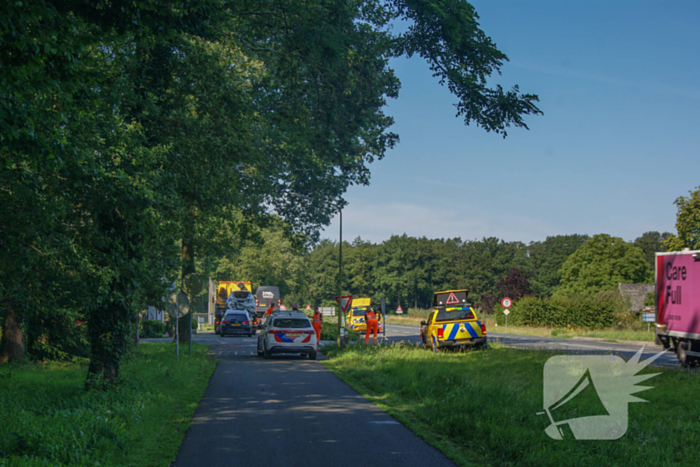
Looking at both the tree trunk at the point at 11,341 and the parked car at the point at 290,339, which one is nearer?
the tree trunk at the point at 11,341

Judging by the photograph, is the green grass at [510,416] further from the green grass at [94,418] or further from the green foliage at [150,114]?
the green foliage at [150,114]

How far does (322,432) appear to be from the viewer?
876cm

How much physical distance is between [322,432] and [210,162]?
9491mm

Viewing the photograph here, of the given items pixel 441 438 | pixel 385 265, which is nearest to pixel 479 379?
pixel 441 438

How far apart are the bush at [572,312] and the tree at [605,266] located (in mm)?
29540

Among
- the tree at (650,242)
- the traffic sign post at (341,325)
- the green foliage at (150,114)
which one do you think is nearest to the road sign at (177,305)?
the green foliage at (150,114)

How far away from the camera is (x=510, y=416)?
8773 millimetres

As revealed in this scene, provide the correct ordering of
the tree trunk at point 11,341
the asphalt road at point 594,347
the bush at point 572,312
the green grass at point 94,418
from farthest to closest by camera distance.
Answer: the bush at point 572,312
the asphalt road at point 594,347
the tree trunk at point 11,341
the green grass at point 94,418

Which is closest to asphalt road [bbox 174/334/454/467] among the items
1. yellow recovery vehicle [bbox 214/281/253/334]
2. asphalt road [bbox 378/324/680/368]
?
asphalt road [bbox 378/324/680/368]

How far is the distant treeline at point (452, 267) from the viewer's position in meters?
81.4

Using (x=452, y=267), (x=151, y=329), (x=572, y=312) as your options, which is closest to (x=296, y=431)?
(x=151, y=329)

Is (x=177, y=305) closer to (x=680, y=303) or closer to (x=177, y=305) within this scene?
(x=177, y=305)

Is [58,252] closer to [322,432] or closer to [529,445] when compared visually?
[322,432]

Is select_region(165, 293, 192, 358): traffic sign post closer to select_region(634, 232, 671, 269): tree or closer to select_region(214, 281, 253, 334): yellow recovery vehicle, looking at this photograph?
select_region(214, 281, 253, 334): yellow recovery vehicle
